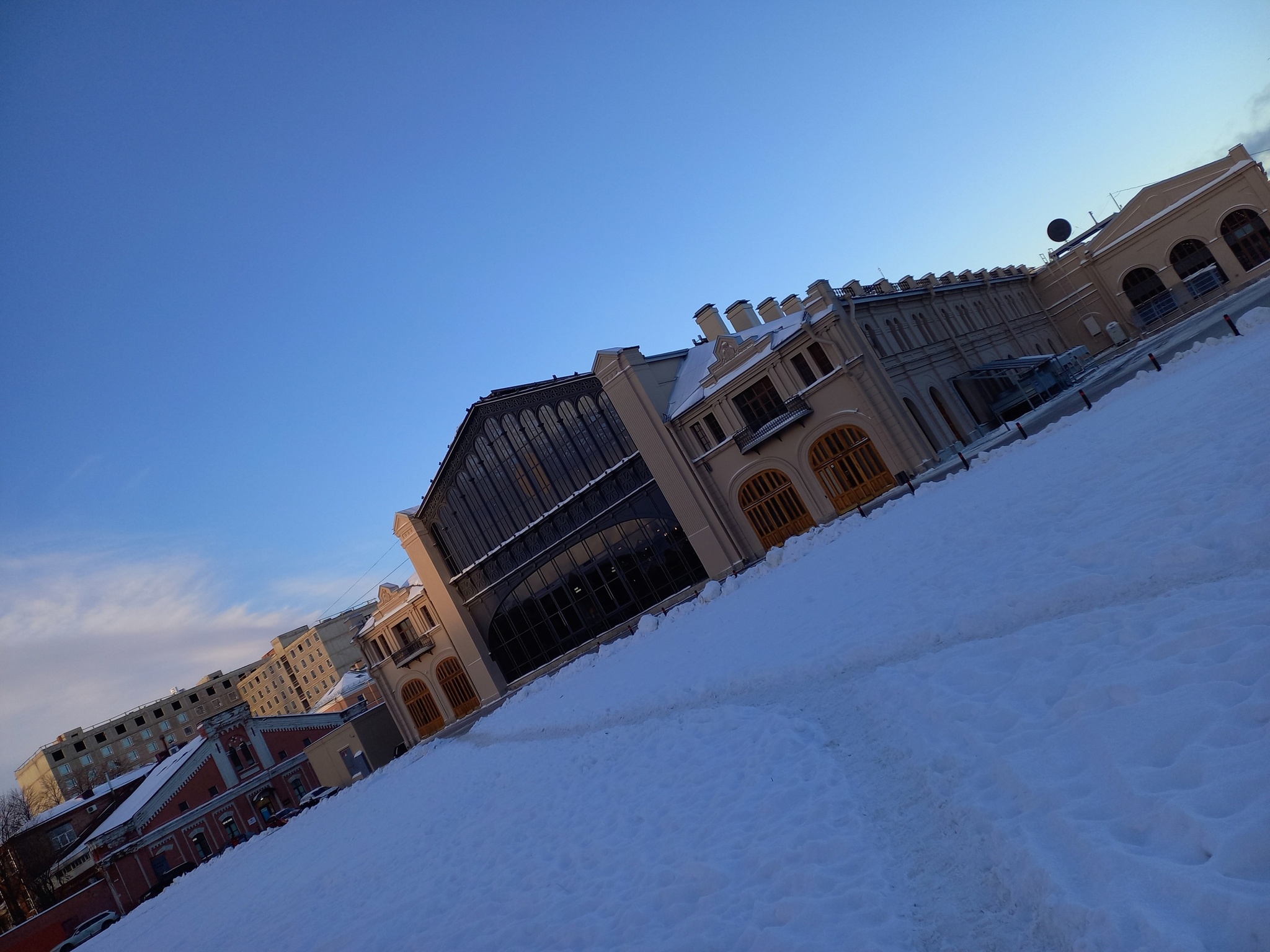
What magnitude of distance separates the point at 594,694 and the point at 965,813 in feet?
60.6

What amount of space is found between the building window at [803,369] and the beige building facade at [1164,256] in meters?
23.6

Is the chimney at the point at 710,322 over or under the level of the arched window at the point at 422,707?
over

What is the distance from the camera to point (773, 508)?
114 feet

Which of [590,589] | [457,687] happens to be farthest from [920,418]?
[457,687]

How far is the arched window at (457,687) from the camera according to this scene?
148ft

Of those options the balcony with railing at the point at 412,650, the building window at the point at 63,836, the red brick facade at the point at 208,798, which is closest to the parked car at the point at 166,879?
the red brick facade at the point at 208,798

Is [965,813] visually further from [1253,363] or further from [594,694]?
[594,694]

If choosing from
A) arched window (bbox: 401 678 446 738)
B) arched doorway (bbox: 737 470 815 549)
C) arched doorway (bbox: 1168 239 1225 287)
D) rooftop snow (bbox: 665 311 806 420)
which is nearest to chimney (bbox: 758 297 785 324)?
rooftop snow (bbox: 665 311 806 420)

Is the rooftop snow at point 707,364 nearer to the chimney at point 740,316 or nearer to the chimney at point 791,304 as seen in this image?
the chimney at point 740,316

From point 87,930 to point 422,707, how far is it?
20.7 meters

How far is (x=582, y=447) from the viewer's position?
39406 millimetres

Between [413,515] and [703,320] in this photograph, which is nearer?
[703,320]

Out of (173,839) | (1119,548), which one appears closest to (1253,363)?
(1119,548)

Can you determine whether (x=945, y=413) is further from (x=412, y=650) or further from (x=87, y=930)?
(x=87, y=930)
